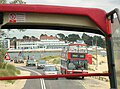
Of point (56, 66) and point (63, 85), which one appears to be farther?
point (56, 66)

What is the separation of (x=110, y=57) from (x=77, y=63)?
108 feet

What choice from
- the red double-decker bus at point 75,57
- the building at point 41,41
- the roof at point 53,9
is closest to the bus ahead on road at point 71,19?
the roof at point 53,9

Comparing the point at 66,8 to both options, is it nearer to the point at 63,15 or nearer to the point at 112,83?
the point at 63,15

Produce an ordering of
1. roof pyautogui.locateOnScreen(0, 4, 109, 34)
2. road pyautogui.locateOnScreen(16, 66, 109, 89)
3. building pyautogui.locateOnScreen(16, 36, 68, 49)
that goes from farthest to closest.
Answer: road pyautogui.locateOnScreen(16, 66, 109, 89) → building pyautogui.locateOnScreen(16, 36, 68, 49) → roof pyautogui.locateOnScreen(0, 4, 109, 34)

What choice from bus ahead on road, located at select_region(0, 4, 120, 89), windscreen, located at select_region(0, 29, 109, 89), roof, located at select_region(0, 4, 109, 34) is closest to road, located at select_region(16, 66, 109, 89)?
windscreen, located at select_region(0, 29, 109, 89)

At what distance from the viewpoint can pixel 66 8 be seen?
145 inches

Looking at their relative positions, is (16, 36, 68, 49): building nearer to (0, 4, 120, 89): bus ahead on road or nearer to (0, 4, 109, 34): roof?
(0, 4, 120, 89): bus ahead on road

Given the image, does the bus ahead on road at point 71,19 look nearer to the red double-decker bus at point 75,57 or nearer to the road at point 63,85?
the road at point 63,85

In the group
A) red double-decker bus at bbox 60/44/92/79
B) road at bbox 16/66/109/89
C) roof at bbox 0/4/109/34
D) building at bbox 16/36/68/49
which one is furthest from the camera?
red double-decker bus at bbox 60/44/92/79

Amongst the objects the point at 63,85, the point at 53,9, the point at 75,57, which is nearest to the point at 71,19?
the point at 53,9

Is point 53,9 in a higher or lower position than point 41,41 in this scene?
lower

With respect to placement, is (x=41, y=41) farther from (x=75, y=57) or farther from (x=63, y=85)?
(x=75, y=57)

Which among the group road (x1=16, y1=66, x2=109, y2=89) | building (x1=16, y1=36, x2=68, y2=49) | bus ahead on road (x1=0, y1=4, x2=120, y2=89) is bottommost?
road (x1=16, y1=66, x2=109, y2=89)

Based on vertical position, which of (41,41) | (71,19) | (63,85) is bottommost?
(63,85)
